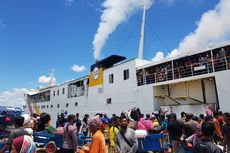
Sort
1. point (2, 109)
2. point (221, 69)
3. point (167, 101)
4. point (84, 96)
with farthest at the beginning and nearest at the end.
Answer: point (84, 96) < point (167, 101) < point (2, 109) < point (221, 69)

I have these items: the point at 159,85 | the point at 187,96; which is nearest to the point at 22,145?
the point at 187,96

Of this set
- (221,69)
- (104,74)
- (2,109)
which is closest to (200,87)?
(221,69)

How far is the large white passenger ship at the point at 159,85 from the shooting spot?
1341 centimetres

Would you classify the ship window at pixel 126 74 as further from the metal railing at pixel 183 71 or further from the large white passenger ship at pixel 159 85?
the metal railing at pixel 183 71

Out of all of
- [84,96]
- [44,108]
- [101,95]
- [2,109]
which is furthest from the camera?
[44,108]

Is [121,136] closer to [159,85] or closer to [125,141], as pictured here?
[125,141]

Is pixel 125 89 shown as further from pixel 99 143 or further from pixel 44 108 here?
pixel 44 108

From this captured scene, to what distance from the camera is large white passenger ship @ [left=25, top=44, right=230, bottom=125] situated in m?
13.4

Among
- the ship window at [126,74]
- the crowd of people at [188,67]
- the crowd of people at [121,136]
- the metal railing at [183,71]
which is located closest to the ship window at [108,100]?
the ship window at [126,74]

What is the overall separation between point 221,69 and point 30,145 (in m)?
12.6

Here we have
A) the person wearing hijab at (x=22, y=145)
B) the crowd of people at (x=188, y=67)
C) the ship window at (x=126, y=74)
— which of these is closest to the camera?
the person wearing hijab at (x=22, y=145)

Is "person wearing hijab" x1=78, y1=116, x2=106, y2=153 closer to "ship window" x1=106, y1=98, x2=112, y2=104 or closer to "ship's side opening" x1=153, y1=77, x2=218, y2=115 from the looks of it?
"ship's side opening" x1=153, y1=77, x2=218, y2=115

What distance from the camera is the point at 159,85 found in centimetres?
1684

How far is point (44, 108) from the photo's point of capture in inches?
1310
